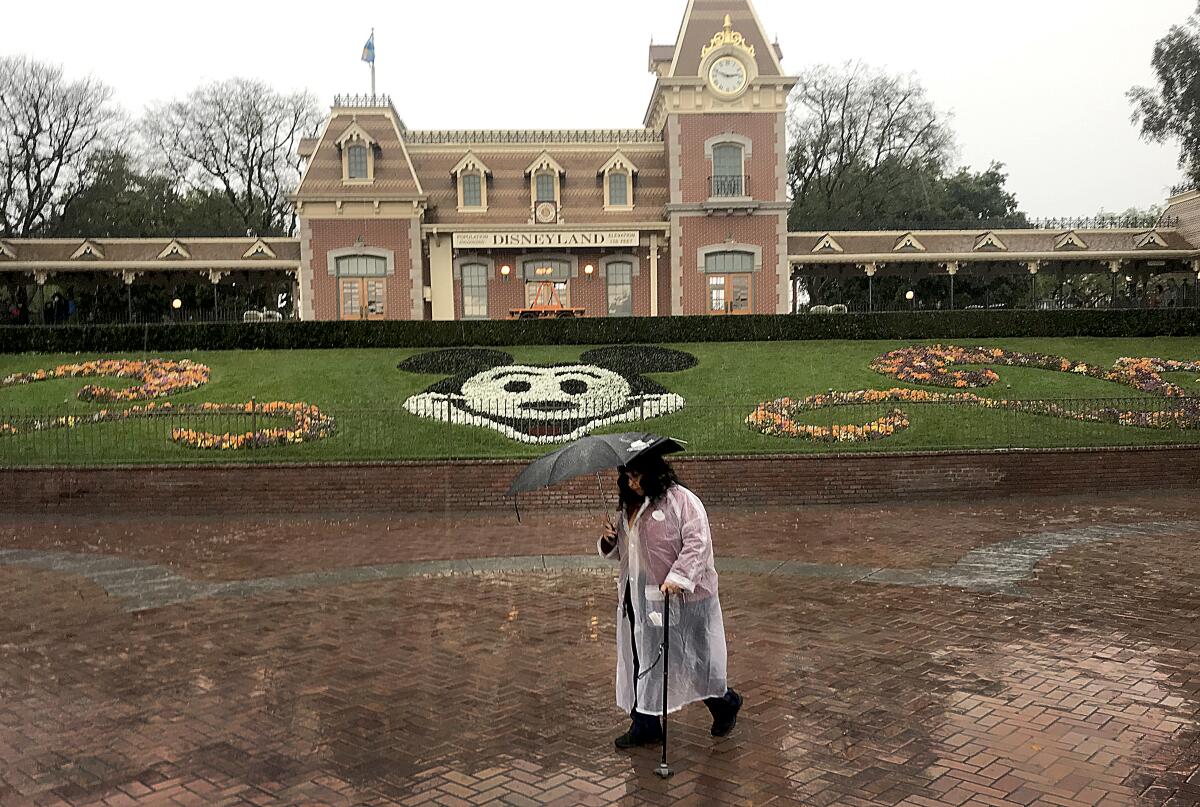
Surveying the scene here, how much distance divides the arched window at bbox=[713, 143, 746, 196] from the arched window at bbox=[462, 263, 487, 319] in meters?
8.52

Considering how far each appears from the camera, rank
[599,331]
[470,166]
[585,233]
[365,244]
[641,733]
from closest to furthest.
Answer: [641,733] → [599,331] → [365,244] → [585,233] → [470,166]

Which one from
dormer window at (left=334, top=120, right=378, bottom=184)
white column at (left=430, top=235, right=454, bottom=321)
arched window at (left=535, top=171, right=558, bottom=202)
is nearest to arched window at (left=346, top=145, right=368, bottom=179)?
dormer window at (left=334, top=120, right=378, bottom=184)

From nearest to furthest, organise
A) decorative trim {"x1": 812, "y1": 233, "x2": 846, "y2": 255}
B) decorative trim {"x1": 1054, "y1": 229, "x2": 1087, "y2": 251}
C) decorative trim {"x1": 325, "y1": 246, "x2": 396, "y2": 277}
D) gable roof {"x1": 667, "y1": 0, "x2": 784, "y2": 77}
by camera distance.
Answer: decorative trim {"x1": 325, "y1": 246, "x2": 396, "y2": 277} < gable roof {"x1": 667, "y1": 0, "x2": 784, "y2": 77} < decorative trim {"x1": 812, "y1": 233, "x2": 846, "y2": 255} < decorative trim {"x1": 1054, "y1": 229, "x2": 1087, "y2": 251}

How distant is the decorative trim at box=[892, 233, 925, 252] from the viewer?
36000 mm

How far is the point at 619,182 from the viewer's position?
1407 inches

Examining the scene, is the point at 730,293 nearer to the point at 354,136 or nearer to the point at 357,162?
the point at 357,162

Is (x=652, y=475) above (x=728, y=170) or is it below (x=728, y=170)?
below

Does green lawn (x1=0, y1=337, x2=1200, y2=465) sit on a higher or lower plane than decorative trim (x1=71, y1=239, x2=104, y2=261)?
lower

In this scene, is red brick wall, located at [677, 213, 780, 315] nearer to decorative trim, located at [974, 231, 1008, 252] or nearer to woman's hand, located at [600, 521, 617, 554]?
decorative trim, located at [974, 231, 1008, 252]

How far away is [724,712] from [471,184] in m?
31.1

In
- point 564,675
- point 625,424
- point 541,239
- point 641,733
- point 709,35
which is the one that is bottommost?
point 564,675

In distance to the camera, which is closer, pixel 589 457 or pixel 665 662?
pixel 589 457

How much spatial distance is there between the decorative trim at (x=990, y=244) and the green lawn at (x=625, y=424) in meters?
7.52

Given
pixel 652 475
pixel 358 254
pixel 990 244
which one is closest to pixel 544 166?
pixel 358 254
